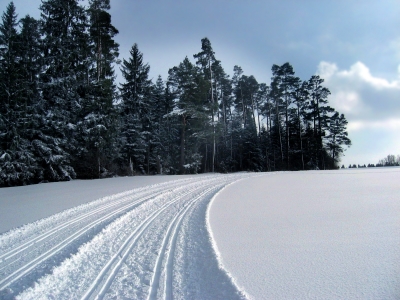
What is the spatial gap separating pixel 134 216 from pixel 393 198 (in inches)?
299

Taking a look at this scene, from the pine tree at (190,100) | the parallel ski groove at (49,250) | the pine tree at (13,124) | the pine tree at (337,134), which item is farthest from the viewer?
the pine tree at (337,134)

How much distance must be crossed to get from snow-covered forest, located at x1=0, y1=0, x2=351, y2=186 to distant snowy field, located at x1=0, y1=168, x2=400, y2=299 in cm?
966

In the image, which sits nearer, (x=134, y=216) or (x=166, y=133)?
(x=134, y=216)

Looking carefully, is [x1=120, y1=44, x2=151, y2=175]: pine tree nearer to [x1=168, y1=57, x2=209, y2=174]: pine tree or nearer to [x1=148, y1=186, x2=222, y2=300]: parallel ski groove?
[x1=168, y1=57, x2=209, y2=174]: pine tree

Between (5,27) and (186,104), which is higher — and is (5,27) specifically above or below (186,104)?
above

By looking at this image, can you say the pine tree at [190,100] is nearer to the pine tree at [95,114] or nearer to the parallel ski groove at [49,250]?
the pine tree at [95,114]

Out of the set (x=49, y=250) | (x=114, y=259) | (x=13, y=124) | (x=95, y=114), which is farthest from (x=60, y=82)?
(x=114, y=259)

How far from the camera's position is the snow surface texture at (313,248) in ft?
8.96

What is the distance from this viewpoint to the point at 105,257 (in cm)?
392

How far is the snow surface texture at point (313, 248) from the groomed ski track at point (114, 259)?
395 mm

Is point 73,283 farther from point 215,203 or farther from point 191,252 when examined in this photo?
point 215,203

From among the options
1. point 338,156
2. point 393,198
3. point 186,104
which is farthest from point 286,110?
point 393,198

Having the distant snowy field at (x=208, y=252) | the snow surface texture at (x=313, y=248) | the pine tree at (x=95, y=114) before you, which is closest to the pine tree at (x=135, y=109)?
the pine tree at (x=95, y=114)

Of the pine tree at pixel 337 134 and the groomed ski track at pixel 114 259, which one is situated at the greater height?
the pine tree at pixel 337 134
